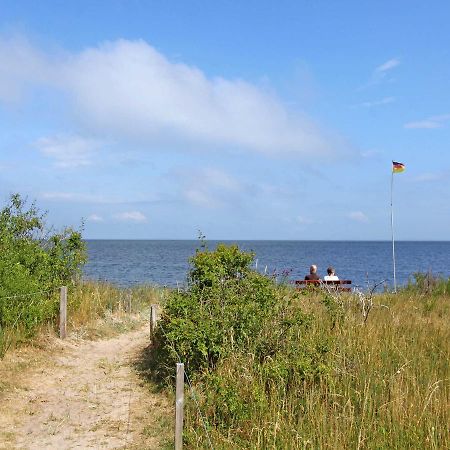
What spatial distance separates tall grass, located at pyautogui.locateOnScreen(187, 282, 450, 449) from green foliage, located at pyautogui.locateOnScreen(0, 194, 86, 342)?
15.6ft

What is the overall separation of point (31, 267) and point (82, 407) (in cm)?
559

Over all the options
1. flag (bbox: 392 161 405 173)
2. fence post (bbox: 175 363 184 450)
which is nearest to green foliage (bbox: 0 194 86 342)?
fence post (bbox: 175 363 184 450)

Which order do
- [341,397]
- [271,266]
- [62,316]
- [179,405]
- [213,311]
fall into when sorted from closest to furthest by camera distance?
1. [179,405]
2. [341,397]
3. [213,311]
4. [62,316]
5. [271,266]

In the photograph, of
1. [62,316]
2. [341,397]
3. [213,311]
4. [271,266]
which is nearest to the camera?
[341,397]

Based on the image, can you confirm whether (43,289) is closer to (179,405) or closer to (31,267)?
(31,267)

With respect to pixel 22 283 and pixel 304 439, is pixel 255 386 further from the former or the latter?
pixel 22 283

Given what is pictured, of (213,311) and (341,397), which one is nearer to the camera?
(341,397)

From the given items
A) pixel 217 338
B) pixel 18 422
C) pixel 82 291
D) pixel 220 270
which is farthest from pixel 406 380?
pixel 82 291

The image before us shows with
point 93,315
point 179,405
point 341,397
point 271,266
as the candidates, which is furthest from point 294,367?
point 271,266

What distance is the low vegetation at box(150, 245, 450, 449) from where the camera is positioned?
5.75 metres

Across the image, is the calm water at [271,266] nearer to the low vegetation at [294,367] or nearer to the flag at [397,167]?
the low vegetation at [294,367]

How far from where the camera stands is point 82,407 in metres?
7.99

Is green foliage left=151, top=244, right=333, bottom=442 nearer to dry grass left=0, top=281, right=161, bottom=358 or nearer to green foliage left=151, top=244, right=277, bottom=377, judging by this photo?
green foliage left=151, top=244, right=277, bottom=377

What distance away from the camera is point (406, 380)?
277 inches
